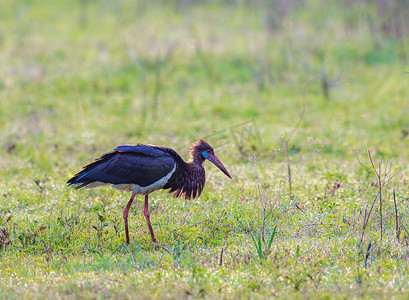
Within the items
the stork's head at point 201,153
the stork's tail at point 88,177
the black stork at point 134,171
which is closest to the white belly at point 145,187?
the black stork at point 134,171

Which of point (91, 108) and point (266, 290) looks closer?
point (266, 290)

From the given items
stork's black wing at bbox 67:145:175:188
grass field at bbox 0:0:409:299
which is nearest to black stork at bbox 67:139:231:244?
stork's black wing at bbox 67:145:175:188

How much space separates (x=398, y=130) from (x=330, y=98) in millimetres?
2947

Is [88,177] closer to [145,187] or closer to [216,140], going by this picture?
[145,187]

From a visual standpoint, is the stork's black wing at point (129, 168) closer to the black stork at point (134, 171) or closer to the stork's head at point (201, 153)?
the black stork at point (134, 171)

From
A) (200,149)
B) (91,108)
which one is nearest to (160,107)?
(91,108)

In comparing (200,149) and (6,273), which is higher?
(200,149)

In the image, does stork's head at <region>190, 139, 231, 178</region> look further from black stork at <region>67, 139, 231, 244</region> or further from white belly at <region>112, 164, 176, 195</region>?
white belly at <region>112, 164, 176, 195</region>

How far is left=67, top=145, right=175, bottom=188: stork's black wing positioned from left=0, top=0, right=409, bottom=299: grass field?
43cm

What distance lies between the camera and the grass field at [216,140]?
4863 millimetres

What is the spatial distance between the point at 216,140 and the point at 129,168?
12.1 feet

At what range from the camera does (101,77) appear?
14.7 meters

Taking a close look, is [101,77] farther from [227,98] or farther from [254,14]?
[254,14]

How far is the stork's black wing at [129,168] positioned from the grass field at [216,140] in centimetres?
43
